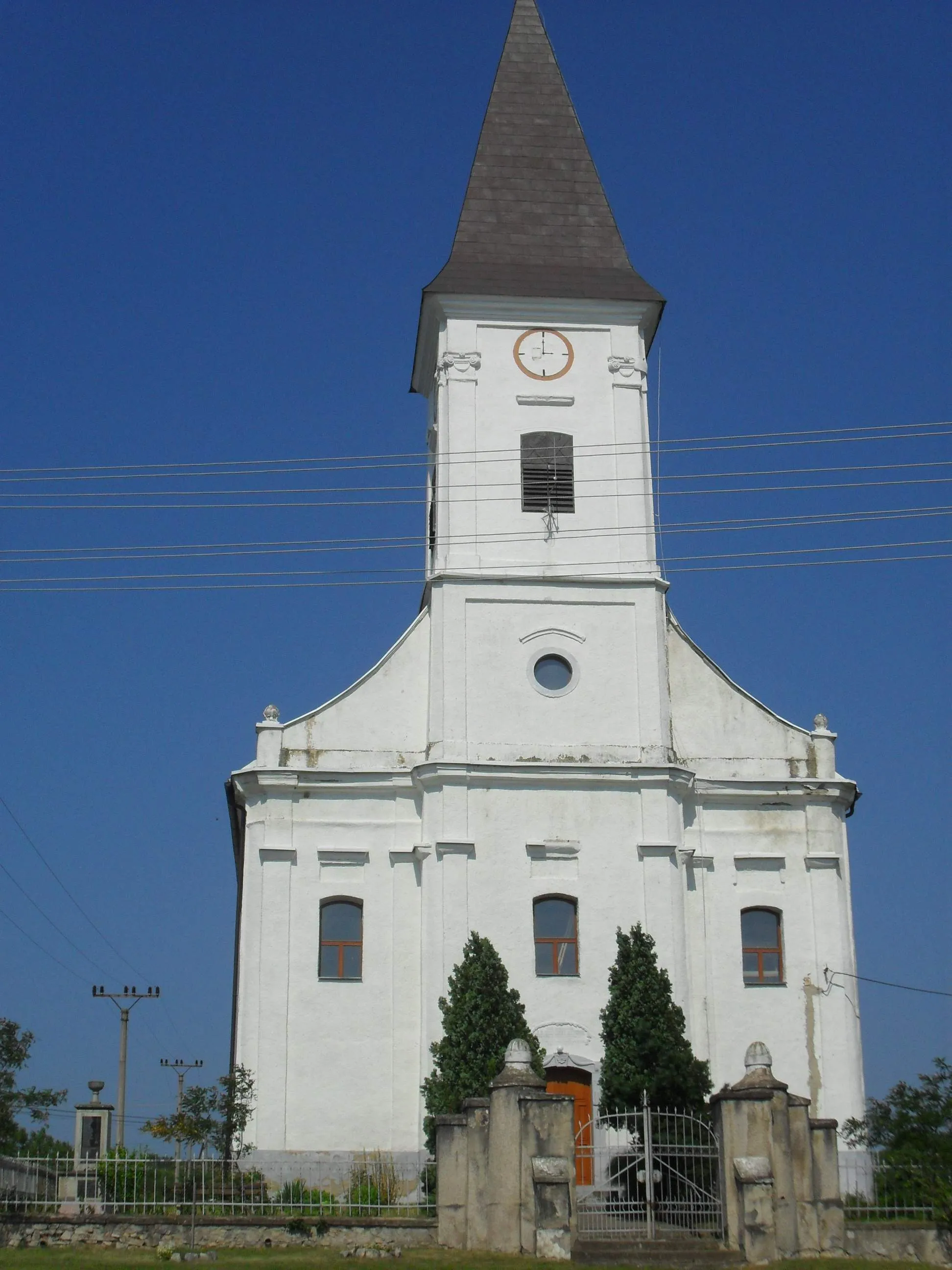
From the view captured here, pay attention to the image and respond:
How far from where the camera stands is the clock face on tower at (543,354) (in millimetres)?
33594

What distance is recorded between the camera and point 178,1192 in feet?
76.8

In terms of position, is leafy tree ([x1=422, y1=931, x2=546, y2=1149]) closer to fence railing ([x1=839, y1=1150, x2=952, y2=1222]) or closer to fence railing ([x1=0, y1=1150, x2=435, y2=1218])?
fence railing ([x1=0, y1=1150, x2=435, y2=1218])

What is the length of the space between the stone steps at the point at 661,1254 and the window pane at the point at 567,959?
9627 millimetres

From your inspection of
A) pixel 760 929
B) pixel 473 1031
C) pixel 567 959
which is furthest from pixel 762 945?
pixel 473 1031

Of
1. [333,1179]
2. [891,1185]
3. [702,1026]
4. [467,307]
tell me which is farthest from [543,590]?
[891,1185]

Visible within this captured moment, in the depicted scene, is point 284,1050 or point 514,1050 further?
point 284,1050

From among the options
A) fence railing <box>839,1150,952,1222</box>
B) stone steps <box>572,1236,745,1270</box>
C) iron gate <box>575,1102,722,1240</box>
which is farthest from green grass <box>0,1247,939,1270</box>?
iron gate <box>575,1102,722,1240</box>

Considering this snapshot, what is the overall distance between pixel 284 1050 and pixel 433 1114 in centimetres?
319

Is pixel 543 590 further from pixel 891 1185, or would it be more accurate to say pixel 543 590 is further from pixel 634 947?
pixel 891 1185

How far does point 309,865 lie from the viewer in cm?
3078

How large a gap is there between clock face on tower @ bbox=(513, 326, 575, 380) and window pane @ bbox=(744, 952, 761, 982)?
1198 cm

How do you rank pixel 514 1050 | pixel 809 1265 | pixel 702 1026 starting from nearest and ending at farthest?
1. pixel 809 1265
2. pixel 514 1050
3. pixel 702 1026

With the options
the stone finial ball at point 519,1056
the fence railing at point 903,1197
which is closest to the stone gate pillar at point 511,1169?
the stone finial ball at point 519,1056

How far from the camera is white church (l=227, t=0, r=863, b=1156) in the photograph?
2958 centimetres
